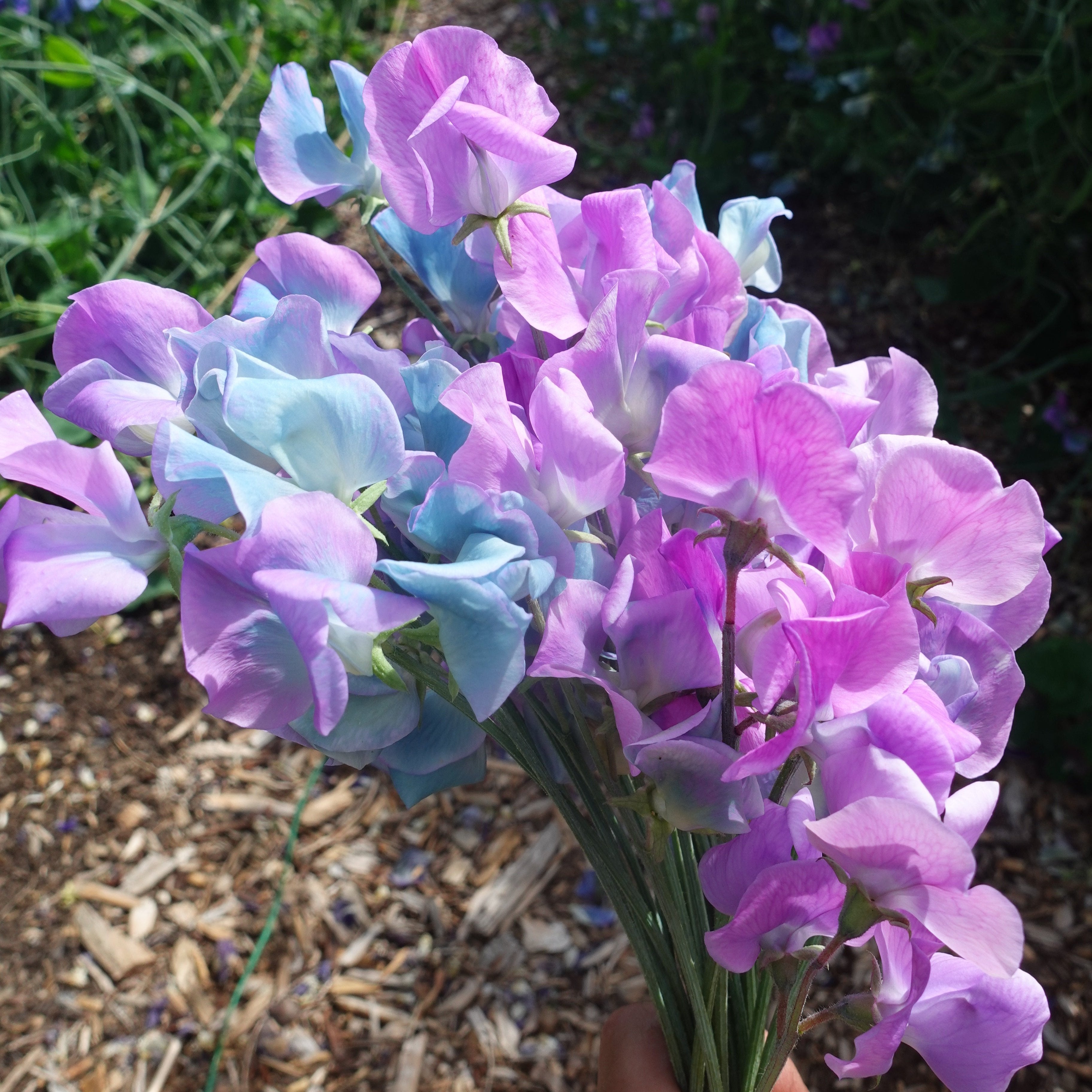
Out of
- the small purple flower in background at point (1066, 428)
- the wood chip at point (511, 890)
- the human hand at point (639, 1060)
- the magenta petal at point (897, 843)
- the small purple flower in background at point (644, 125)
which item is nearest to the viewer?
the magenta petal at point (897, 843)

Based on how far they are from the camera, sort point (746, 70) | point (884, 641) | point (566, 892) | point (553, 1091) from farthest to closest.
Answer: point (746, 70), point (566, 892), point (553, 1091), point (884, 641)

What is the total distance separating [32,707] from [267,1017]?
69 cm

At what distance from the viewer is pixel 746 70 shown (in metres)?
2.45

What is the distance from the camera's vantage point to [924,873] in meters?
Result: 0.30

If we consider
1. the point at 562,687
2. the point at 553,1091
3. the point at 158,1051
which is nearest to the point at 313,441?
the point at 562,687

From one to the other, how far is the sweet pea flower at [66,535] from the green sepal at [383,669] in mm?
81

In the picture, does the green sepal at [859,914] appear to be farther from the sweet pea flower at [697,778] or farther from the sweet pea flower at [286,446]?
the sweet pea flower at [286,446]

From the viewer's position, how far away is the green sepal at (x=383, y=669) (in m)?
0.32

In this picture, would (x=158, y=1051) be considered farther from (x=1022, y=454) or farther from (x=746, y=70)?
(x=746, y=70)

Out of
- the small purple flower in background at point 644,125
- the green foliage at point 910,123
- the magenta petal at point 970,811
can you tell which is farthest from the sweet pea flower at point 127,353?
the small purple flower in background at point 644,125

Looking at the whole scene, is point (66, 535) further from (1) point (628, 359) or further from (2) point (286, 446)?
(1) point (628, 359)

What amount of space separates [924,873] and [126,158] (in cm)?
250

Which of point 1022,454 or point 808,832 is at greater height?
point 808,832

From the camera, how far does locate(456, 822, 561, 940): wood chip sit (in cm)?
134
